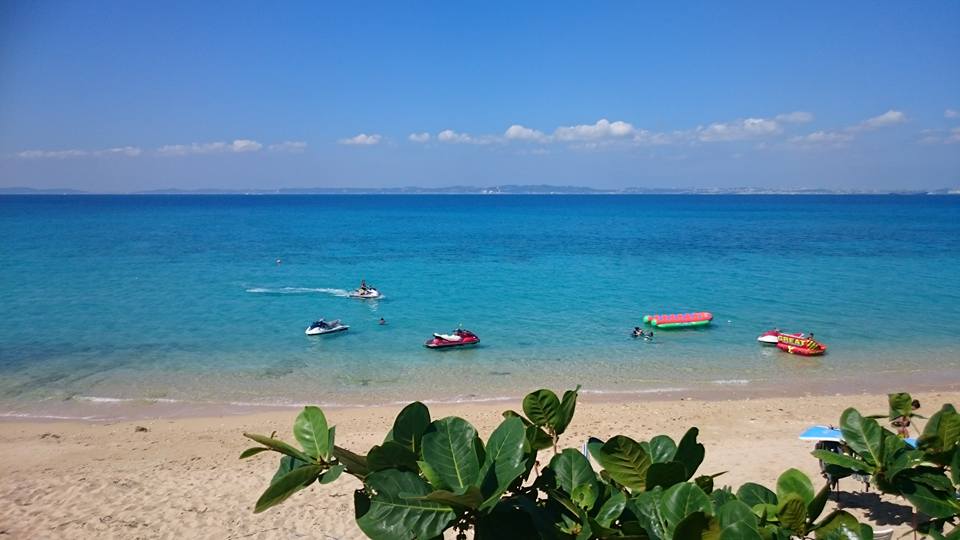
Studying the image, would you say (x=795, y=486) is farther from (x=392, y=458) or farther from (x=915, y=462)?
(x=392, y=458)

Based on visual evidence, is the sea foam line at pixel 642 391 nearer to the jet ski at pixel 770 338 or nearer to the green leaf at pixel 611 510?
the jet ski at pixel 770 338

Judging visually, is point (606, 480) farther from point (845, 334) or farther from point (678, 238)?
point (678, 238)

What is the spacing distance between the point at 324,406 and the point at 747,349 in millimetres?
16882

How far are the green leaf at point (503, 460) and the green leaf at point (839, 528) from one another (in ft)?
2.95

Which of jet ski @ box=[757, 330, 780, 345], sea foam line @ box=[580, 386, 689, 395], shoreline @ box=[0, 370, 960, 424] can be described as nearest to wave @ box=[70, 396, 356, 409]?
shoreline @ box=[0, 370, 960, 424]

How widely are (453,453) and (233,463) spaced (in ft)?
44.8

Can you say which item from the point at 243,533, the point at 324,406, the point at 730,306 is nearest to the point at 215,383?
the point at 324,406

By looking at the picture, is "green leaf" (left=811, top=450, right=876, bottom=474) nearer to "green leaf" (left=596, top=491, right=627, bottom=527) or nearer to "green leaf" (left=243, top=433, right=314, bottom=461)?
"green leaf" (left=596, top=491, right=627, bottom=527)

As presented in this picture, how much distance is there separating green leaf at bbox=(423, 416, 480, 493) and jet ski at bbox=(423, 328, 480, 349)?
2289 cm

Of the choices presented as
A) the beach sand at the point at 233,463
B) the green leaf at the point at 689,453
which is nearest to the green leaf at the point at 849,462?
the green leaf at the point at 689,453

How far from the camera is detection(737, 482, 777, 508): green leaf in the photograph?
1.99m

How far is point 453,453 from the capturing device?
1.69 m

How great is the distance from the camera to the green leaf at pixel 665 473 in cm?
179

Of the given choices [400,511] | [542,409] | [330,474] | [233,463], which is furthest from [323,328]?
[400,511]
